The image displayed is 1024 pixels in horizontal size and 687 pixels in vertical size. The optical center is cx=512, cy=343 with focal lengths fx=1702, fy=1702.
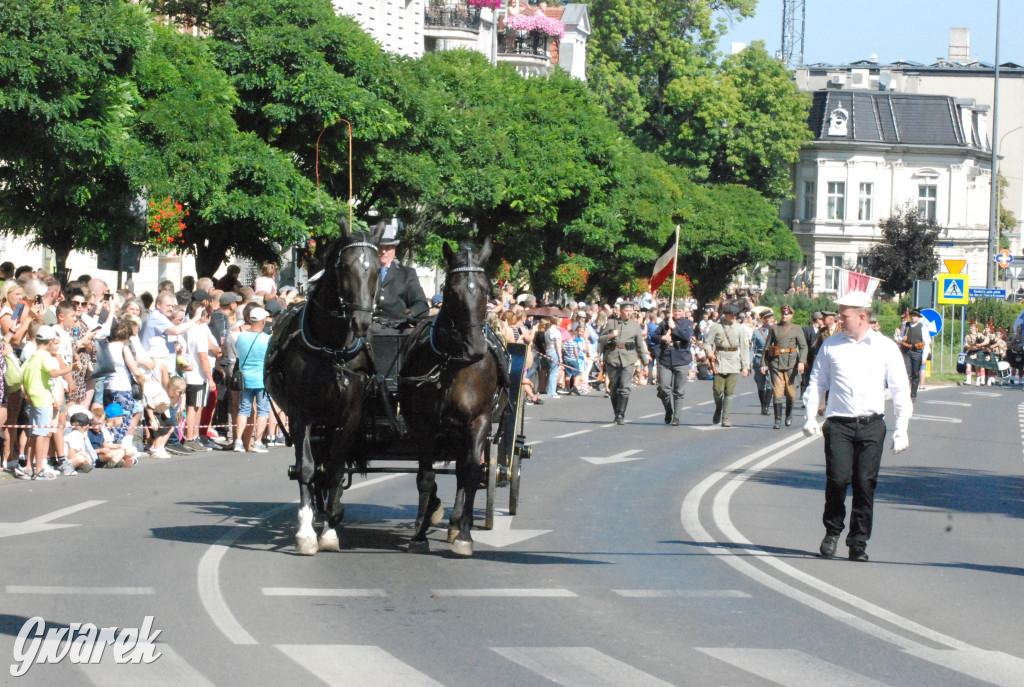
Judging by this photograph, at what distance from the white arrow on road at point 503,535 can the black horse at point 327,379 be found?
1231 mm

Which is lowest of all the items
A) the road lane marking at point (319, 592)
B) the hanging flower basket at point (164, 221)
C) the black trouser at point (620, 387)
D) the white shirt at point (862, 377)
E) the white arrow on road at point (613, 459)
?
the white arrow on road at point (613, 459)

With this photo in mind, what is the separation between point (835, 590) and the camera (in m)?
10.0

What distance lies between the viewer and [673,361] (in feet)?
87.2

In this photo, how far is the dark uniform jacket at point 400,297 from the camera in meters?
11.9

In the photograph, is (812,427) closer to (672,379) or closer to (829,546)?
(829,546)

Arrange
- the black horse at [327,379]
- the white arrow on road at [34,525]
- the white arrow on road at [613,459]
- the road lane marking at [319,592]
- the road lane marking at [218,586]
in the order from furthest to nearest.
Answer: the white arrow on road at [613,459], the white arrow on road at [34,525], the black horse at [327,379], the road lane marking at [319,592], the road lane marking at [218,586]

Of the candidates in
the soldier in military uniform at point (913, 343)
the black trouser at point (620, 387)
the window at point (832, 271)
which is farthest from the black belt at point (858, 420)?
the window at point (832, 271)

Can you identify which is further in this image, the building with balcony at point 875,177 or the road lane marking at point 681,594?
the building with balcony at point 875,177

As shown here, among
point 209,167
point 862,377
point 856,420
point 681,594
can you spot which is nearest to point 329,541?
point 681,594

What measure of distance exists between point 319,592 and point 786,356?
18.6 meters

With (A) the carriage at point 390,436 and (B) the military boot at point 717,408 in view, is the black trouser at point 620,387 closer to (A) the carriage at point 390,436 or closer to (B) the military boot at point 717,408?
(B) the military boot at point 717,408

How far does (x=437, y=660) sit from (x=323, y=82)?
30063 mm

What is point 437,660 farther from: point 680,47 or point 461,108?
point 680,47

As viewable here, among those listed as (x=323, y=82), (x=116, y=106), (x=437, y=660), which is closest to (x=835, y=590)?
(x=437, y=660)
